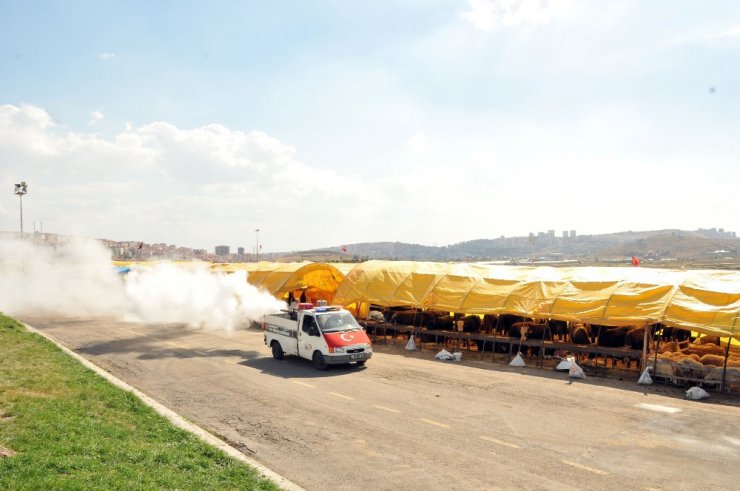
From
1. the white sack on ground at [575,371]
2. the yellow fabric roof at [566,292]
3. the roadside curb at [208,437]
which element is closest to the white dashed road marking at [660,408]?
the white sack on ground at [575,371]

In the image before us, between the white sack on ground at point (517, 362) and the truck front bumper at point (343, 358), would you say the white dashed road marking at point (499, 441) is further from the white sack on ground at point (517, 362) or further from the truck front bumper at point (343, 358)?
the white sack on ground at point (517, 362)

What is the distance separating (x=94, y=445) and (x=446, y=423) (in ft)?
24.9

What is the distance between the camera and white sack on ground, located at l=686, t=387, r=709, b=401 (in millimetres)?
15148

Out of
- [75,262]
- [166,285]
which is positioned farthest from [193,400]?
[75,262]

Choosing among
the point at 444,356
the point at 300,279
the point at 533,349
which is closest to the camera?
the point at 444,356

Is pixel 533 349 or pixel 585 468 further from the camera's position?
pixel 533 349

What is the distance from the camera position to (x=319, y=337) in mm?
19375

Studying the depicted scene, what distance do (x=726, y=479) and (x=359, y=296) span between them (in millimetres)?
19752

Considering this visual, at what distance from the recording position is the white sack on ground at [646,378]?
16844mm

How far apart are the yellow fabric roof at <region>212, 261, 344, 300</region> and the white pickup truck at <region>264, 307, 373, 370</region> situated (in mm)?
10561

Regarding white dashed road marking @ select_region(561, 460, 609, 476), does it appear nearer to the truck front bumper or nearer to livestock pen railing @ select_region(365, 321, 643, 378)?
livestock pen railing @ select_region(365, 321, 643, 378)

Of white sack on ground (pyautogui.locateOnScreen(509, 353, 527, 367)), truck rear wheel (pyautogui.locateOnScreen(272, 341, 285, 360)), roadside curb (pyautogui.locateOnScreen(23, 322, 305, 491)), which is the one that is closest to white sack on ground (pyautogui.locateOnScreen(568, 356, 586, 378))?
white sack on ground (pyautogui.locateOnScreen(509, 353, 527, 367))

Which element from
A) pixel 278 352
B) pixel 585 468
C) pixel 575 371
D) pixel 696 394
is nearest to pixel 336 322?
pixel 278 352

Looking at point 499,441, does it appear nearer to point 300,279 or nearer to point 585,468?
point 585,468
